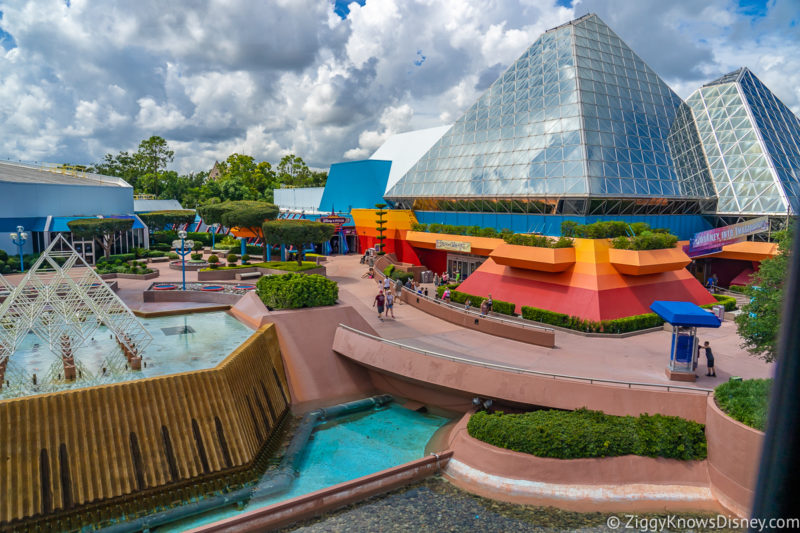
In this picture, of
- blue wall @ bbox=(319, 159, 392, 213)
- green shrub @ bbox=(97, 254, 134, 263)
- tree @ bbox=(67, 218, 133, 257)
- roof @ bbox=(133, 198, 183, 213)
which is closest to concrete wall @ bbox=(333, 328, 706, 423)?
green shrub @ bbox=(97, 254, 134, 263)

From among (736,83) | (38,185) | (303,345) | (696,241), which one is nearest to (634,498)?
(303,345)

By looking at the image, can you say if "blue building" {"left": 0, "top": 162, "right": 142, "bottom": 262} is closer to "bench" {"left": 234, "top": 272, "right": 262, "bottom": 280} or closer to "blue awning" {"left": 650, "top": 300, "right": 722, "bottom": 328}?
"bench" {"left": 234, "top": 272, "right": 262, "bottom": 280}

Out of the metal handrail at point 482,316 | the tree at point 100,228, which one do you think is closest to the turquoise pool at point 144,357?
the metal handrail at point 482,316

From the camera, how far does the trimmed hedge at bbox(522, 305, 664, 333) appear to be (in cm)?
2442

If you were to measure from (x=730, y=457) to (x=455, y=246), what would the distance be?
22556 millimetres

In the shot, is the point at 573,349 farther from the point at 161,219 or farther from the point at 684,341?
the point at 161,219

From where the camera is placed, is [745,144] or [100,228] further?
[100,228]

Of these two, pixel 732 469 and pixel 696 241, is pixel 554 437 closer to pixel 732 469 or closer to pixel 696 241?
pixel 732 469

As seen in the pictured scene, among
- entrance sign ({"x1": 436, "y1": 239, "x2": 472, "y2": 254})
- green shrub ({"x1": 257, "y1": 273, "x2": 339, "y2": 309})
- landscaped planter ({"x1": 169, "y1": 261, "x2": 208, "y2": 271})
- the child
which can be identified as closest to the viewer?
the child

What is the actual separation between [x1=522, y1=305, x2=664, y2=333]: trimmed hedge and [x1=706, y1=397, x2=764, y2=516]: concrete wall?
8.75 metres

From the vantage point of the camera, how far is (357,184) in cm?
5688

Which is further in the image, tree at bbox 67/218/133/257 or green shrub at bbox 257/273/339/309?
tree at bbox 67/218/133/257

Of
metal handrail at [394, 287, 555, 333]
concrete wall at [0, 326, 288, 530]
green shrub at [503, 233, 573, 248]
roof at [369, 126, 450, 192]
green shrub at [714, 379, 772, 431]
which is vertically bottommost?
concrete wall at [0, 326, 288, 530]

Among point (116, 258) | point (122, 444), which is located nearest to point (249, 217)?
point (116, 258)
